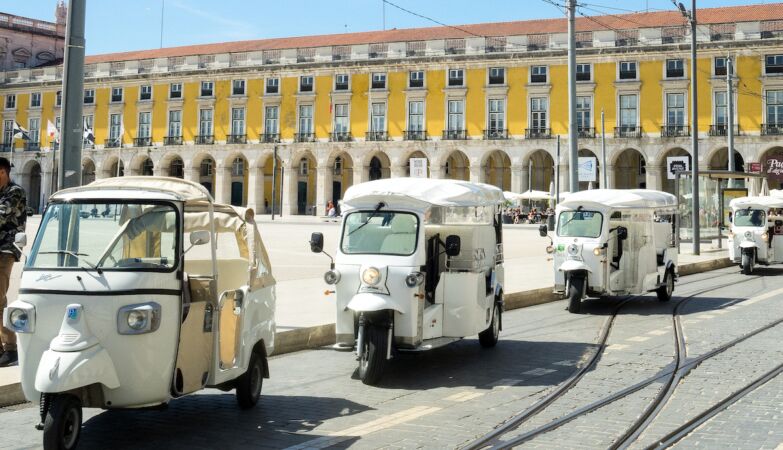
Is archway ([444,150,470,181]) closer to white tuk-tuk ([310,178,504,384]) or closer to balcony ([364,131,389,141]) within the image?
balcony ([364,131,389,141])

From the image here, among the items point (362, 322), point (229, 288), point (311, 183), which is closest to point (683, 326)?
point (362, 322)

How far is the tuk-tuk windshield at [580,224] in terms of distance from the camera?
14.3m

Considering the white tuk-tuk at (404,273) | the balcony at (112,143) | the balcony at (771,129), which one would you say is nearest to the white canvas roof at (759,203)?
the white tuk-tuk at (404,273)

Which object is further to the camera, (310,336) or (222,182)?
(222,182)

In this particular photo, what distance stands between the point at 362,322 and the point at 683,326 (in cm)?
610

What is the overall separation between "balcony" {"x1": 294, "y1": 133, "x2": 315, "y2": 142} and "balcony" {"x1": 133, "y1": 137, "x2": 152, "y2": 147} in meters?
13.6

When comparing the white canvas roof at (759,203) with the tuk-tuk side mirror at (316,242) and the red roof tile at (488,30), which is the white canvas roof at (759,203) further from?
the red roof tile at (488,30)

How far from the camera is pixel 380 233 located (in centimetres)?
884

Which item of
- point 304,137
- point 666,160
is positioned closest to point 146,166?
point 304,137

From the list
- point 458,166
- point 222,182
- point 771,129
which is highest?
point 771,129

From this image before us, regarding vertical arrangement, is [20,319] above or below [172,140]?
below

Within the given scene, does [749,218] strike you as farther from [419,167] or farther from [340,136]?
[340,136]

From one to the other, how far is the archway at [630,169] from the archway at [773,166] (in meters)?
8.08

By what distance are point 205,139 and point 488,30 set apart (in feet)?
78.3
